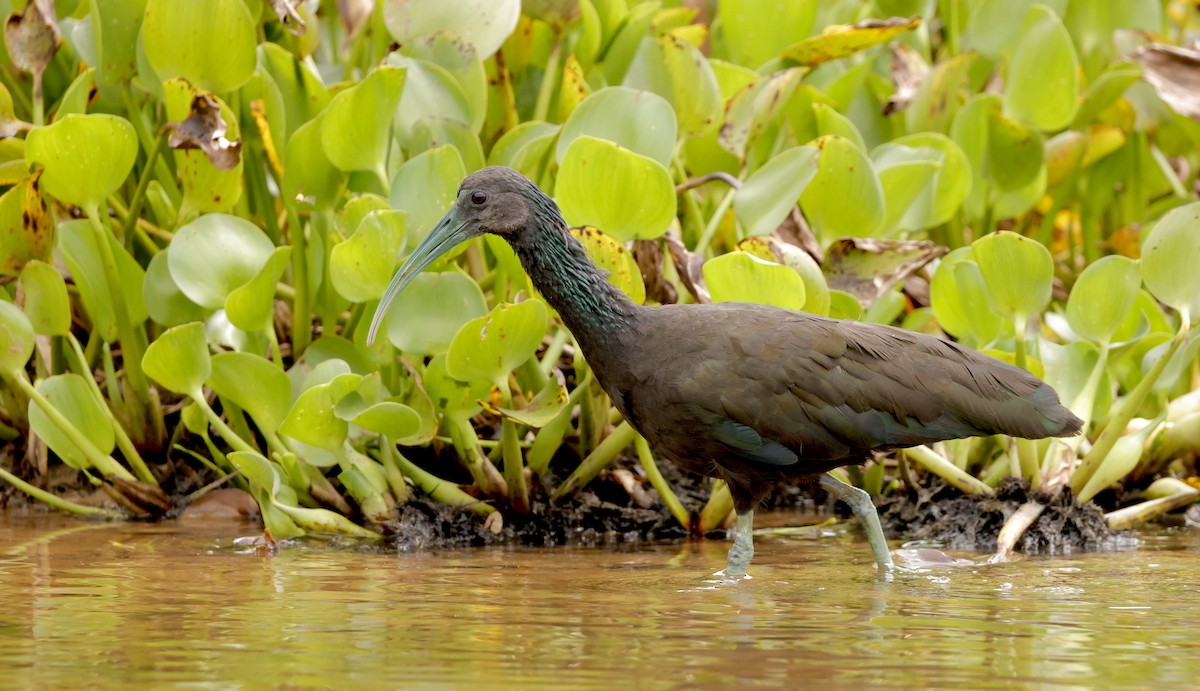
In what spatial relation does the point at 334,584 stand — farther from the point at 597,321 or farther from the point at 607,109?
the point at 607,109

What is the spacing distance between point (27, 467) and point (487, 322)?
9.16 ft

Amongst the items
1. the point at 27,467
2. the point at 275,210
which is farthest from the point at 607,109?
the point at 27,467

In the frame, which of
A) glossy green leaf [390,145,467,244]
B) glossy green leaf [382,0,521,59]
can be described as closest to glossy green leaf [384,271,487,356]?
glossy green leaf [390,145,467,244]

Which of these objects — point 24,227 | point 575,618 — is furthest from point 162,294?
point 575,618

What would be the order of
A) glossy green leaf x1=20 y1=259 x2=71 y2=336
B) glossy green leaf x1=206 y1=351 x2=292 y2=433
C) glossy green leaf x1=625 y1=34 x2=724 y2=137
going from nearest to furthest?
1. glossy green leaf x1=206 y1=351 x2=292 y2=433
2. glossy green leaf x1=20 y1=259 x2=71 y2=336
3. glossy green leaf x1=625 y1=34 x2=724 y2=137

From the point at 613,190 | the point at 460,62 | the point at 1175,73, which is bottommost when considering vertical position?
the point at 613,190

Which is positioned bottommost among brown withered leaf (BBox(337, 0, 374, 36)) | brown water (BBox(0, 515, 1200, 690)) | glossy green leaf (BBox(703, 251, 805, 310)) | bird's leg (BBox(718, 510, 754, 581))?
brown water (BBox(0, 515, 1200, 690))

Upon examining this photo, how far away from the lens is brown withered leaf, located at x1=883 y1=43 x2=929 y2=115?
7.74m

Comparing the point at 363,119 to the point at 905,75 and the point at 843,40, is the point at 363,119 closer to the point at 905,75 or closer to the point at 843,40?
the point at 843,40

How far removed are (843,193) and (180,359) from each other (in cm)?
277

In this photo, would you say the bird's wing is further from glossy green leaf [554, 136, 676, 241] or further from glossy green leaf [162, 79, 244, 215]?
glossy green leaf [162, 79, 244, 215]

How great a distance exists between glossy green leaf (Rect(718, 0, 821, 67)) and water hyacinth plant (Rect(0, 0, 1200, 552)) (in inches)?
0.7

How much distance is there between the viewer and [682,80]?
21.8ft

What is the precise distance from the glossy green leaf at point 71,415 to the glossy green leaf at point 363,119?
4.49 feet
